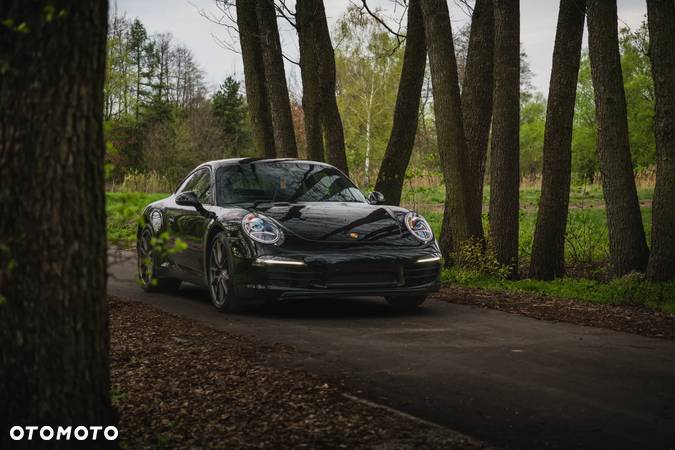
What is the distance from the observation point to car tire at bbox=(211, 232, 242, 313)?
349 inches

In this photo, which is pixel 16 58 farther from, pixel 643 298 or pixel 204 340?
pixel 643 298

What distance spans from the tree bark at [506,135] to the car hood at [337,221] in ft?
15.1

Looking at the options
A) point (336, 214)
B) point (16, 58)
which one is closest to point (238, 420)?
point (16, 58)

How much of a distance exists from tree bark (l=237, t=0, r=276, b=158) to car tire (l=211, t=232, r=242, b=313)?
812 cm

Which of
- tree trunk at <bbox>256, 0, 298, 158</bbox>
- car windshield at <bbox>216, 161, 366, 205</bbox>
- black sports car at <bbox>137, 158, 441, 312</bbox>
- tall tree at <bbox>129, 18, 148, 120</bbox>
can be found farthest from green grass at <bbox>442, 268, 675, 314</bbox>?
tall tree at <bbox>129, 18, 148, 120</bbox>

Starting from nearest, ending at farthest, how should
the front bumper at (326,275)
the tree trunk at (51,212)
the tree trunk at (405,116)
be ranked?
the tree trunk at (51,212)
the front bumper at (326,275)
the tree trunk at (405,116)

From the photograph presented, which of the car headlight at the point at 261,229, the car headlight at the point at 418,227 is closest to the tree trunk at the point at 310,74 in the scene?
the car headlight at the point at 418,227

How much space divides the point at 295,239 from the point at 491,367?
9.68 feet

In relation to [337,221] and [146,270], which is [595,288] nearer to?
[337,221]

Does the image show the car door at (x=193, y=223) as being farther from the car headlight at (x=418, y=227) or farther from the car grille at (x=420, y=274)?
the car grille at (x=420, y=274)

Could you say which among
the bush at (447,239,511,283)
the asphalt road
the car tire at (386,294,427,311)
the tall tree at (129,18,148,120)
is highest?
the tall tree at (129,18,148,120)

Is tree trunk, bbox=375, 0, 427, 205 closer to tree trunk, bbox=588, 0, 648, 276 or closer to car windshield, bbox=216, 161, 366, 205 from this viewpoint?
tree trunk, bbox=588, 0, 648, 276

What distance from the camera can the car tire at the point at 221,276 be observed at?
8.88 meters

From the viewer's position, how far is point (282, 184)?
9727 mm
